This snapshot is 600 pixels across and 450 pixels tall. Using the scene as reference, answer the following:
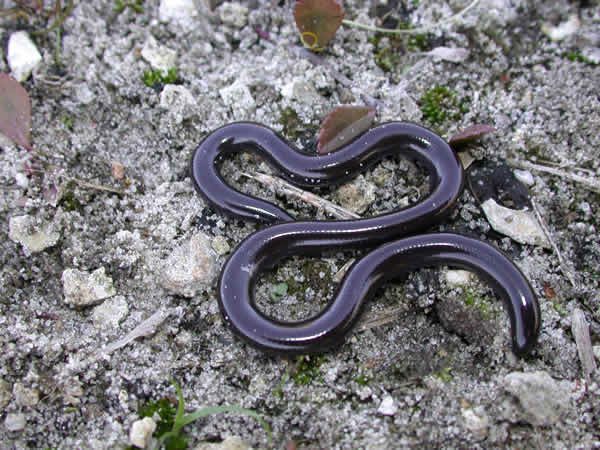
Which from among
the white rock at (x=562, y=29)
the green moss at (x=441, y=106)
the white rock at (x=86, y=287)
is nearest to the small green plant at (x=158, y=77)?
the white rock at (x=86, y=287)

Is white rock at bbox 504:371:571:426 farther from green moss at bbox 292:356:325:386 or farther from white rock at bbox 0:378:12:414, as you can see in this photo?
white rock at bbox 0:378:12:414

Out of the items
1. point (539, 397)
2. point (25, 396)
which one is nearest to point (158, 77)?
point (25, 396)

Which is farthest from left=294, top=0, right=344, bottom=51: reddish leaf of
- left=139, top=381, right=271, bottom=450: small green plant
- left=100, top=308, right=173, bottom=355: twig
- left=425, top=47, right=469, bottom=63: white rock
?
left=139, top=381, right=271, bottom=450: small green plant

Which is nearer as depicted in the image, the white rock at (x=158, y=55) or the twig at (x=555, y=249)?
the twig at (x=555, y=249)

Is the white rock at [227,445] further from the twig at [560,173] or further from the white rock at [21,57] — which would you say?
the white rock at [21,57]

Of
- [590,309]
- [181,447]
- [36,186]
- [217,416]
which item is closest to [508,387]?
[590,309]
